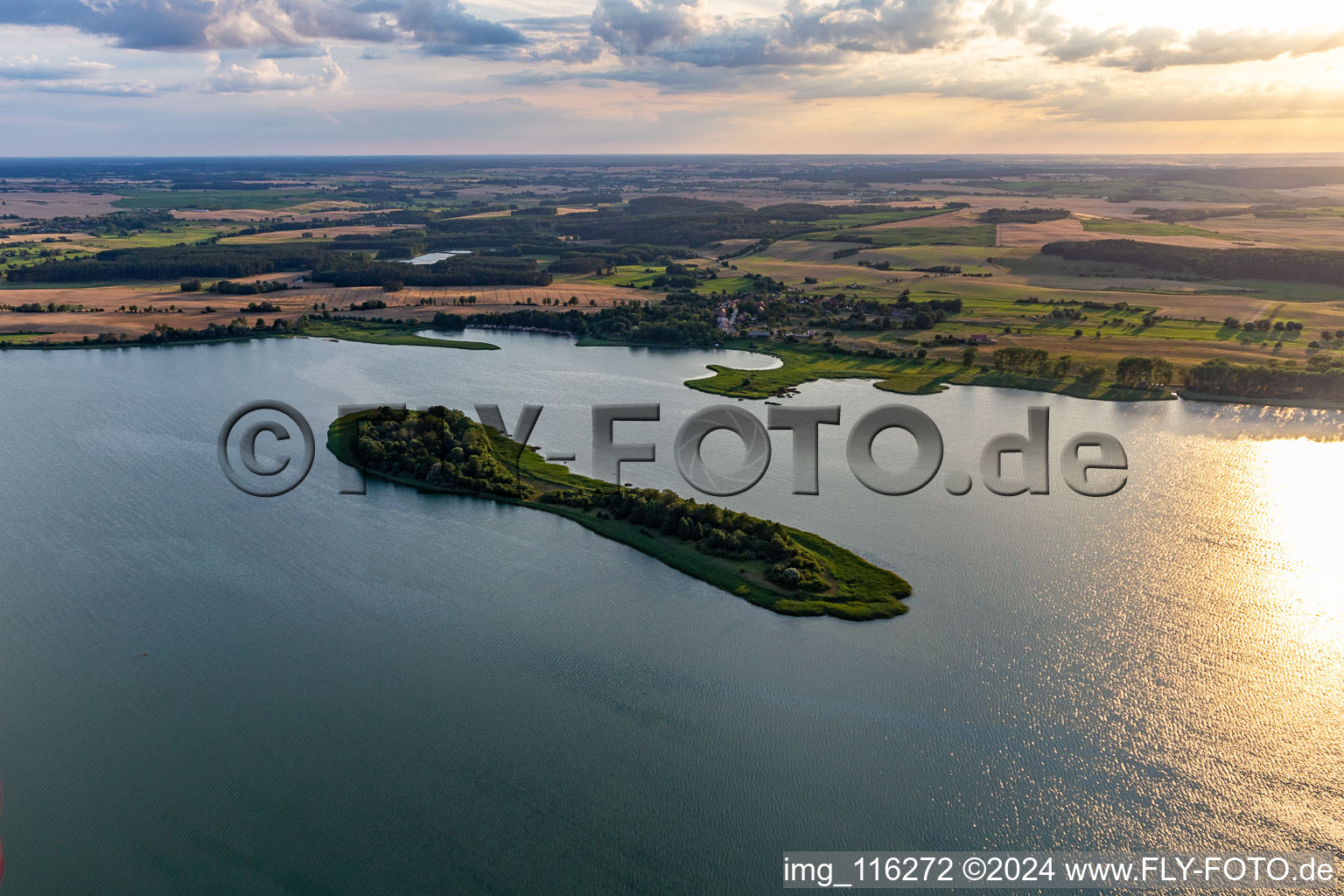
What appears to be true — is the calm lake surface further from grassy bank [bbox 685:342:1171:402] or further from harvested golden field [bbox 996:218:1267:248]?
harvested golden field [bbox 996:218:1267:248]

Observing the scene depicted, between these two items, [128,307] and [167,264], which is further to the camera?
[167,264]

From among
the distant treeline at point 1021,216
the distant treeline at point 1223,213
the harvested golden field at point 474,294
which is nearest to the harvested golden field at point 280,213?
the harvested golden field at point 474,294

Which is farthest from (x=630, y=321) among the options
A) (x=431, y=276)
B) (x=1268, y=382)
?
(x=1268, y=382)

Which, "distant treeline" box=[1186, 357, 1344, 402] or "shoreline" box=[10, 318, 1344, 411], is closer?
Result: "distant treeline" box=[1186, 357, 1344, 402]

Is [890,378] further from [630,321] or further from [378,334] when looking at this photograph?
[378,334]

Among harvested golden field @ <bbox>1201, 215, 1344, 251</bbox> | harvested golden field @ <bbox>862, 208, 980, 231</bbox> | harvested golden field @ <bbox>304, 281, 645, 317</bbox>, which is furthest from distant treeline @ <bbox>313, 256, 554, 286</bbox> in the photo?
harvested golden field @ <bbox>1201, 215, 1344, 251</bbox>

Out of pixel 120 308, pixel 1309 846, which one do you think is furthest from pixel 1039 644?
pixel 120 308

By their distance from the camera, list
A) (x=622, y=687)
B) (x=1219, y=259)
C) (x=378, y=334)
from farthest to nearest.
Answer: (x=1219, y=259), (x=378, y=334), (x=622, y=687)
